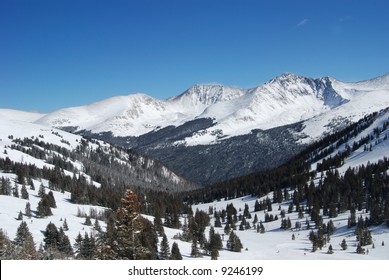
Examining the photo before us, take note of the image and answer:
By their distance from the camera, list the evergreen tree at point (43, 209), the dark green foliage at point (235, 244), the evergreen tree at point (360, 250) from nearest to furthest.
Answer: the evergreen tree at point (360, 250)
the dark green foliage at point (235, 244)
the evergreen tree at point (43, 209)

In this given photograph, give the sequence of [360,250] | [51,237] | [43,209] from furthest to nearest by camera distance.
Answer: [43,209] → [360,250] → [51,237]

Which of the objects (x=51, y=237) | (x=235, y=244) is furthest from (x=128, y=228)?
(x=235, y=244)

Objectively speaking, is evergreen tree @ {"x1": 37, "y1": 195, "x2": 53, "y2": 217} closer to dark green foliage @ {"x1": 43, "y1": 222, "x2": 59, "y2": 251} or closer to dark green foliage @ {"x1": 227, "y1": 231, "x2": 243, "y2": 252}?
dark green foliage @ {"x1": 43, "y1": 222, "x2": 59, "y2": 251}

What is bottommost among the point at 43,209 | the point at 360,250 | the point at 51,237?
the point at 360,250

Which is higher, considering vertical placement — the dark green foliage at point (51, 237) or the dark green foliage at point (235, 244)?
the dark green foliage at point (51, 237)

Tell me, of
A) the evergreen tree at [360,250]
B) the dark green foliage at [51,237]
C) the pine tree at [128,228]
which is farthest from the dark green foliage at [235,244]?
the pine tree at [128,228]

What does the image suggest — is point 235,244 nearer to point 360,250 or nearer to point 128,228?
point 360,250

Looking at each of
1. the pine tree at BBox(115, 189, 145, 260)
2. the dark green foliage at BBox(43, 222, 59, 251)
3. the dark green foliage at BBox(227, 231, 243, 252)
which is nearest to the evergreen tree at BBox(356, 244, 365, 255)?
the dark green foliage at BBox(227, 231, 243, 252)

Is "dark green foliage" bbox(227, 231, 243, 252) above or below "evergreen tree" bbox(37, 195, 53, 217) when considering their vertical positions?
below

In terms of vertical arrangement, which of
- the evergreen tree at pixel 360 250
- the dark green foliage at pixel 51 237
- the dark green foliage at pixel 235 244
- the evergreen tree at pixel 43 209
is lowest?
the evergreen tree at pixel 360 250

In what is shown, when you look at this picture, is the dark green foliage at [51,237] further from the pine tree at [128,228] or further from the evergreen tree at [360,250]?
the evergreen tree at [360,250]
